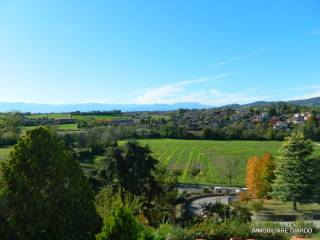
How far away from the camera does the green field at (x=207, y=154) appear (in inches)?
2371

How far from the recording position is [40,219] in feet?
34.3

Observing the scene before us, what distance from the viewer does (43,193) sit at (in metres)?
10.6

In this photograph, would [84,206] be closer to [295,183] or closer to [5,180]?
[5,180]

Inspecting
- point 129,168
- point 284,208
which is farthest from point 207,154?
point 129,168

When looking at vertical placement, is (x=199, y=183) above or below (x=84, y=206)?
below

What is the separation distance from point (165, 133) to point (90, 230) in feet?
296

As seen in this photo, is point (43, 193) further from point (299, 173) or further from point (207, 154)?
point (207, 154)

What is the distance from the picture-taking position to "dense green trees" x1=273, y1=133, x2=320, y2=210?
26.2m

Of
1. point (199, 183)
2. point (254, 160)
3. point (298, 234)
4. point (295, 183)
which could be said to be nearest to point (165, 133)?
point (199, 183)

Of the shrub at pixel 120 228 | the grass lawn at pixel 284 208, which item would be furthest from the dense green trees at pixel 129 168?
the shrub at pixel 120 228

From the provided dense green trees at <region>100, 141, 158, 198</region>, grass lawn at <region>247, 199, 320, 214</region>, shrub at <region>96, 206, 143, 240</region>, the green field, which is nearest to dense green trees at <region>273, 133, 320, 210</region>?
grass lawn at <region>247, 199, 320, 214</region>

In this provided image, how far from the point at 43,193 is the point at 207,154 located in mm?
70504

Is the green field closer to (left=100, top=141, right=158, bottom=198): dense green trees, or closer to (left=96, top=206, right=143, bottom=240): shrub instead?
(left=100, top=141, right=158, bottom=198): dense green trees

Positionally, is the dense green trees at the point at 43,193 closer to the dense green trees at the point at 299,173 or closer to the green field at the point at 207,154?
the dense green trees at the point at 299,173
